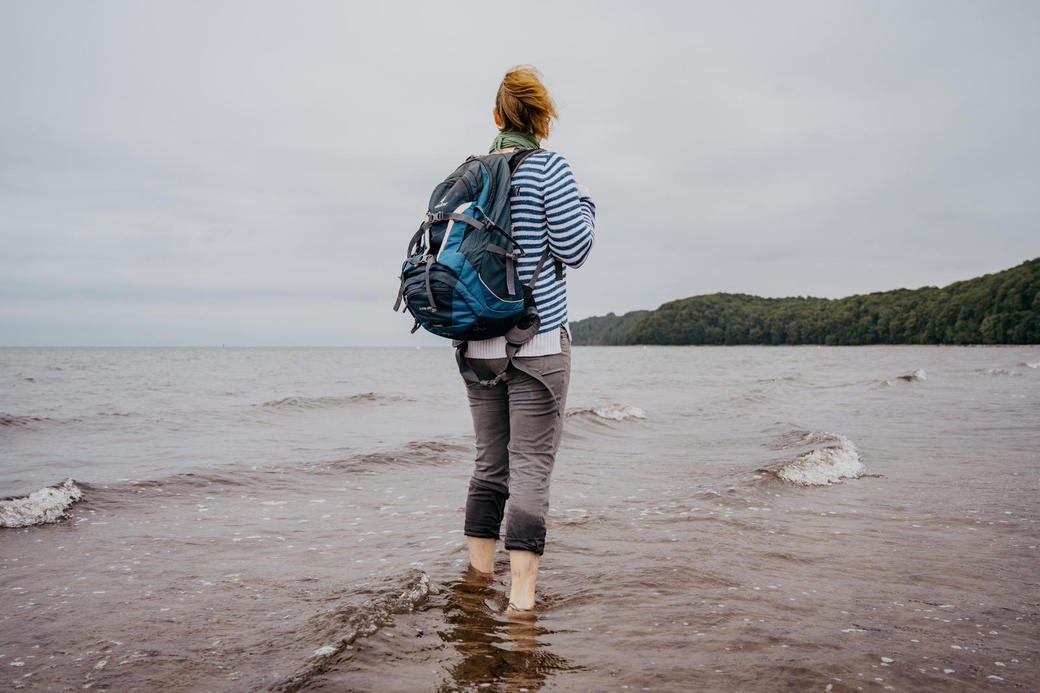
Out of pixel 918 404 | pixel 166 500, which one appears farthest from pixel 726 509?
pixel 918 404

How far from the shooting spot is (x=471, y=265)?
287cm

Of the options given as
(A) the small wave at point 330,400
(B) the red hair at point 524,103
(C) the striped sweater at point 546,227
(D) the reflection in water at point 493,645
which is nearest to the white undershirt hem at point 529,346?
(C) the striped sweater at point 546,227

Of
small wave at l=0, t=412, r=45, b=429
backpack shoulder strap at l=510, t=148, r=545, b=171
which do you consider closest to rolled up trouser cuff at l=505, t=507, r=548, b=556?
backpack shoulder strap at l=510, t=148, r=545, b=171

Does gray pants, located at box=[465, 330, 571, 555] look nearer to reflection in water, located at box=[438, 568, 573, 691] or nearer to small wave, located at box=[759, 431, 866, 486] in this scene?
reflection in water, located at box=[438, 568, 573, 691]

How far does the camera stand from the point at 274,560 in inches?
176

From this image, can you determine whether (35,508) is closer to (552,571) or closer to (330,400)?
(552,571)

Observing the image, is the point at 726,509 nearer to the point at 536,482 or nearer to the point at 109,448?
the point at 536,482

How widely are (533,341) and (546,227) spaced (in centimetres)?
57

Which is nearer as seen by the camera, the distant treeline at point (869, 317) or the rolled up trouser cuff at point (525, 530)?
the rolled up trouser cuff at point (525, 530)

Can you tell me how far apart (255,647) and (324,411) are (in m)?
14.1

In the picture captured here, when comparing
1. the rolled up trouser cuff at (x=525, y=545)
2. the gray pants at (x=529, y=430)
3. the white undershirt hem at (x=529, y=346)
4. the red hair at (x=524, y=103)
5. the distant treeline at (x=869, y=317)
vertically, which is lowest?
the rolled up trouser cuff at (x=525, y=545)

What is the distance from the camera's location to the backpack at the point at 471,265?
288 centimetres

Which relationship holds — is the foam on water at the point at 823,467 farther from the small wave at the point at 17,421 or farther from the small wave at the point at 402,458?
the small wave at the point at 17,421

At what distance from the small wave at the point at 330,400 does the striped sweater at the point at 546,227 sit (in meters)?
15.2
